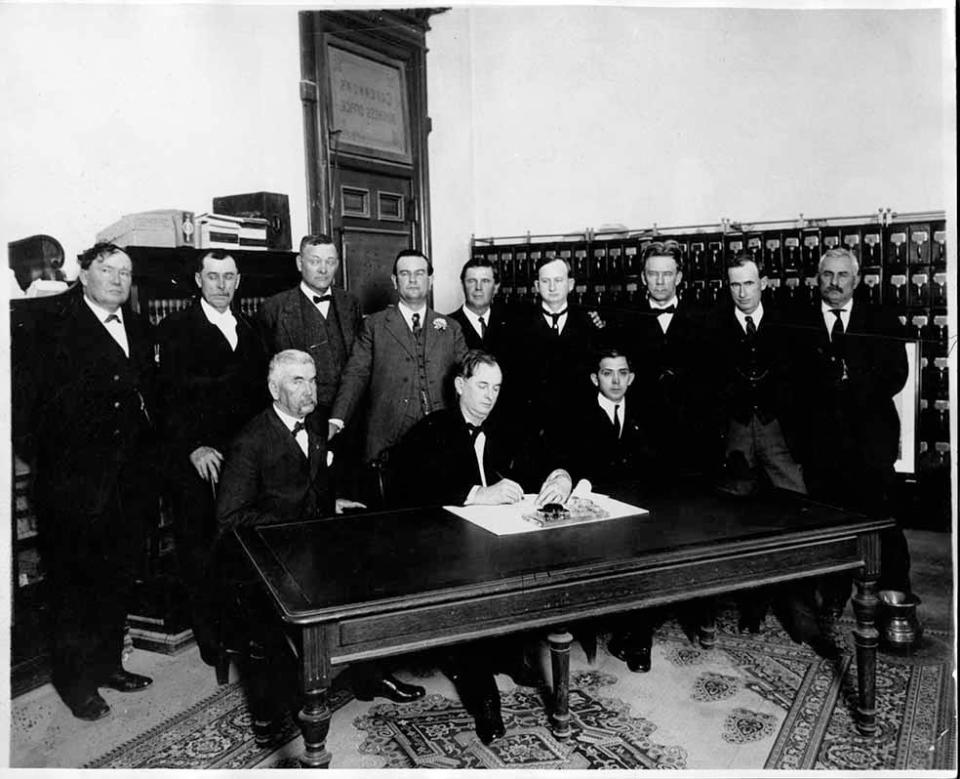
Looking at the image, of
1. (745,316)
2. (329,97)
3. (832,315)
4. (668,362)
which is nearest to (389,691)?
(668,362)

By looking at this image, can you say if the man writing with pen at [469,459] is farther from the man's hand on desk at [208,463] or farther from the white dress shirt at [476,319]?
the white dress shirt at [476,319]

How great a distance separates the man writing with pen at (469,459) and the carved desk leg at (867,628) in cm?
91

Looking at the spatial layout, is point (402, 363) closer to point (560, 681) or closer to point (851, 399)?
point (560, 681)

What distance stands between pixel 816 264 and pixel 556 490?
10.1 feet

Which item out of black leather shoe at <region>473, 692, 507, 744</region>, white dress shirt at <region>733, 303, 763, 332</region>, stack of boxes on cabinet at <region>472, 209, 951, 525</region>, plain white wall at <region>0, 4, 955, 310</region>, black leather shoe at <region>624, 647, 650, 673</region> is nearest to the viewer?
black leather shoe at <region>473, 692, 507, 744</region>

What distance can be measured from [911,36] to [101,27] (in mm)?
3023

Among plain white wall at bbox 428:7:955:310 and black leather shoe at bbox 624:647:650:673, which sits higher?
plain white wall at bbox 428:7:955:310

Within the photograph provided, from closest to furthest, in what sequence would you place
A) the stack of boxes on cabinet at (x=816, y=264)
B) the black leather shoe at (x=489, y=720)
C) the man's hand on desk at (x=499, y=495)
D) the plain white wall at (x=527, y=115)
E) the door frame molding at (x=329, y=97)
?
the black leather shoe at (x=489, y=720) → the man's hand on desk at (x=499, y=495) → the plain white wall at (x=527, y=115) → the stack of boxes on cabinet at (x=816, y=264) → the door frame molding at (x=329, y=97)

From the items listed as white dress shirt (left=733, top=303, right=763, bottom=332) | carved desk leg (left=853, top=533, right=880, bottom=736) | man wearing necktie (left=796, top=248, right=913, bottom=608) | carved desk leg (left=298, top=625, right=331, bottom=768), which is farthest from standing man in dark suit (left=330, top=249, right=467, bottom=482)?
carved desk leg (left=853, top=533, right=880, bottom=736)

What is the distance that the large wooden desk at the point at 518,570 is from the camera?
5.98 feet

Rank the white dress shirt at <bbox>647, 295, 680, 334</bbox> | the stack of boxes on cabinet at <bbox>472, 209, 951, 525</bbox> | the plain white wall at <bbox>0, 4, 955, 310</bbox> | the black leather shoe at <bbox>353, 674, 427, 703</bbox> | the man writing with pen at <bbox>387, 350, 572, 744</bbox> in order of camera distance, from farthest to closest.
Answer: the stack of boxes on cabinet at <bbox>472, 209, 951, 525</bbox> → the white dress shirt at <bbox>647, 295, 680, 334</bbox> → the plain white wall at <bbox>0, 4, 955, 310</bbox> → the man writing with pen at <bbox>387, 350, 572, 744</bbox> → the black leather shoe at <bbox>353, 674, 427, 703</bbox>

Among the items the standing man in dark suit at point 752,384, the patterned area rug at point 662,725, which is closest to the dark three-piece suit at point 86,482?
the patterned area rug at point 662,725

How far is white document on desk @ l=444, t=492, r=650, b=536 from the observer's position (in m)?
2.32

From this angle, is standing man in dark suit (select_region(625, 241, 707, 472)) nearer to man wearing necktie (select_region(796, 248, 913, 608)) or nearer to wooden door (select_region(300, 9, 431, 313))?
man wearing necktie (select_region(796, 248, 913, 608))
